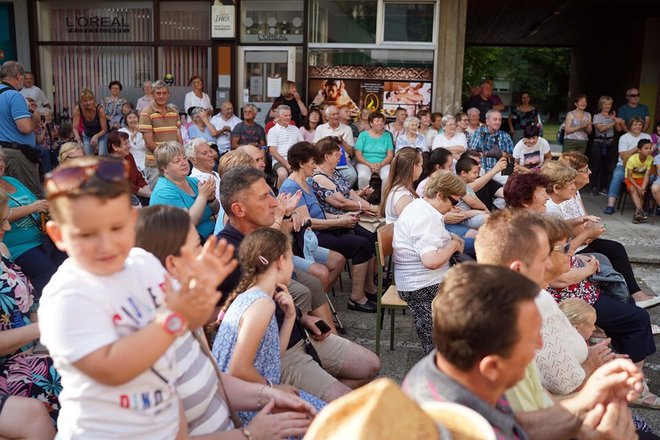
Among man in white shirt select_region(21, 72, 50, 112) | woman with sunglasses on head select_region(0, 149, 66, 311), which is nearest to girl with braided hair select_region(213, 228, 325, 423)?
woman with sunglasses on head select_region(0, 149, 66, 311)

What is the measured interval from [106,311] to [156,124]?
244 inches

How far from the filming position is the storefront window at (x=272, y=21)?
1061cm

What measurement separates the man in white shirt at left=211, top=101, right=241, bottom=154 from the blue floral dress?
6.79m

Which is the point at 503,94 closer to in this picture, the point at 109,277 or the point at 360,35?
the point at 360,35

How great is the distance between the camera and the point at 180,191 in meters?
4.56

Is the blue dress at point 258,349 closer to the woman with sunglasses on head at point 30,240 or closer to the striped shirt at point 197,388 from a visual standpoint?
the striped shirt at point 197,388

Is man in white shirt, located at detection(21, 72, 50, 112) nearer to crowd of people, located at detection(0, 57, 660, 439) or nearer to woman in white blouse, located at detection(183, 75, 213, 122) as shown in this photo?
woman in white blouse, located at detection(183, 75, 213, 122)

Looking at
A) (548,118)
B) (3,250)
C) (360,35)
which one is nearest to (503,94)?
(548,118)

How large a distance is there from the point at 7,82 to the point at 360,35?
6.27 meters

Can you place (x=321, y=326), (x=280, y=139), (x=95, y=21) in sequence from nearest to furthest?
(x=321, y=326)
(x=280, y=139)
(x=95, y=21)

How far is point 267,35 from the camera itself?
1072cm

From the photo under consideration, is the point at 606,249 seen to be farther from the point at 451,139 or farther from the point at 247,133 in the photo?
the point at 247,133

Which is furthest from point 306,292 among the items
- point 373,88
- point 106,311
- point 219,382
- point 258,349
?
point 373,88

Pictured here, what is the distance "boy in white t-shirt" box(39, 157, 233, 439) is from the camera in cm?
148
